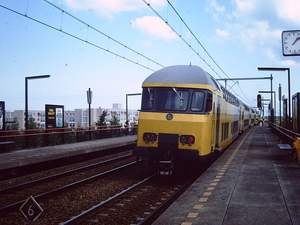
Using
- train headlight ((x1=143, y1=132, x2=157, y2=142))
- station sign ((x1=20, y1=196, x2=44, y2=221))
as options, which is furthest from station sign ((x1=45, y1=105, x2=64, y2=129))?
station sign ((x1=20, y1=196, x2=44, y2=221))

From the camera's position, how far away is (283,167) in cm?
1195

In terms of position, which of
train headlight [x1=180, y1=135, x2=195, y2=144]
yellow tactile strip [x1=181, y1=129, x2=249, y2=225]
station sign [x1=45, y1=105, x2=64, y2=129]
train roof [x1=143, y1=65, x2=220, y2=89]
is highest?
train roof [x1=143, y1=65, x2=220, y2=89]

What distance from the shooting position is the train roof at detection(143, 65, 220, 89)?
11.1 metres

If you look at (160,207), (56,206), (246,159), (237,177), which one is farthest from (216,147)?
(56,206)

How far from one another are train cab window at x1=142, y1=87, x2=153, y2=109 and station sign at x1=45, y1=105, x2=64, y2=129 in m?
9.75

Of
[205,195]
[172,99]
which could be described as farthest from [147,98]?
[205,195]

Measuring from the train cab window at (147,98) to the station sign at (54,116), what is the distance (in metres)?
9.75

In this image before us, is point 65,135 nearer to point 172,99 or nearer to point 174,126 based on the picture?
point 172,99

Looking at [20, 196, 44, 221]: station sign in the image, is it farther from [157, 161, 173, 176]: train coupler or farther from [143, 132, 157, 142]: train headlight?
[143, 132, 157, 142]: train headlight

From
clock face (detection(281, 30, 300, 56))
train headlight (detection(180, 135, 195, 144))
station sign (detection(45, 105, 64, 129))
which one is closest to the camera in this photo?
train headlight (detection(180, 135, 195, 144))

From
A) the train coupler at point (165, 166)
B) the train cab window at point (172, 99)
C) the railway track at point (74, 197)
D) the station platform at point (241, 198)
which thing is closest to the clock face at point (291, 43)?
the station platform at point (241, 198)

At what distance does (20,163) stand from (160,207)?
649cm

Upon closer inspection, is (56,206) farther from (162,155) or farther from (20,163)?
(20,163)

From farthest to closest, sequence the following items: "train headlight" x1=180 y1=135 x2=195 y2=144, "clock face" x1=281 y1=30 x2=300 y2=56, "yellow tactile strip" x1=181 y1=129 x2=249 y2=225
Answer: "clock face" x1=281 y1=30 x2=300 y2=56
"train headlight" x1=180 y1=135 x2=195 y2=144
"yellow tactile strip" x1=181 y1=129 x2=249 y2=225
